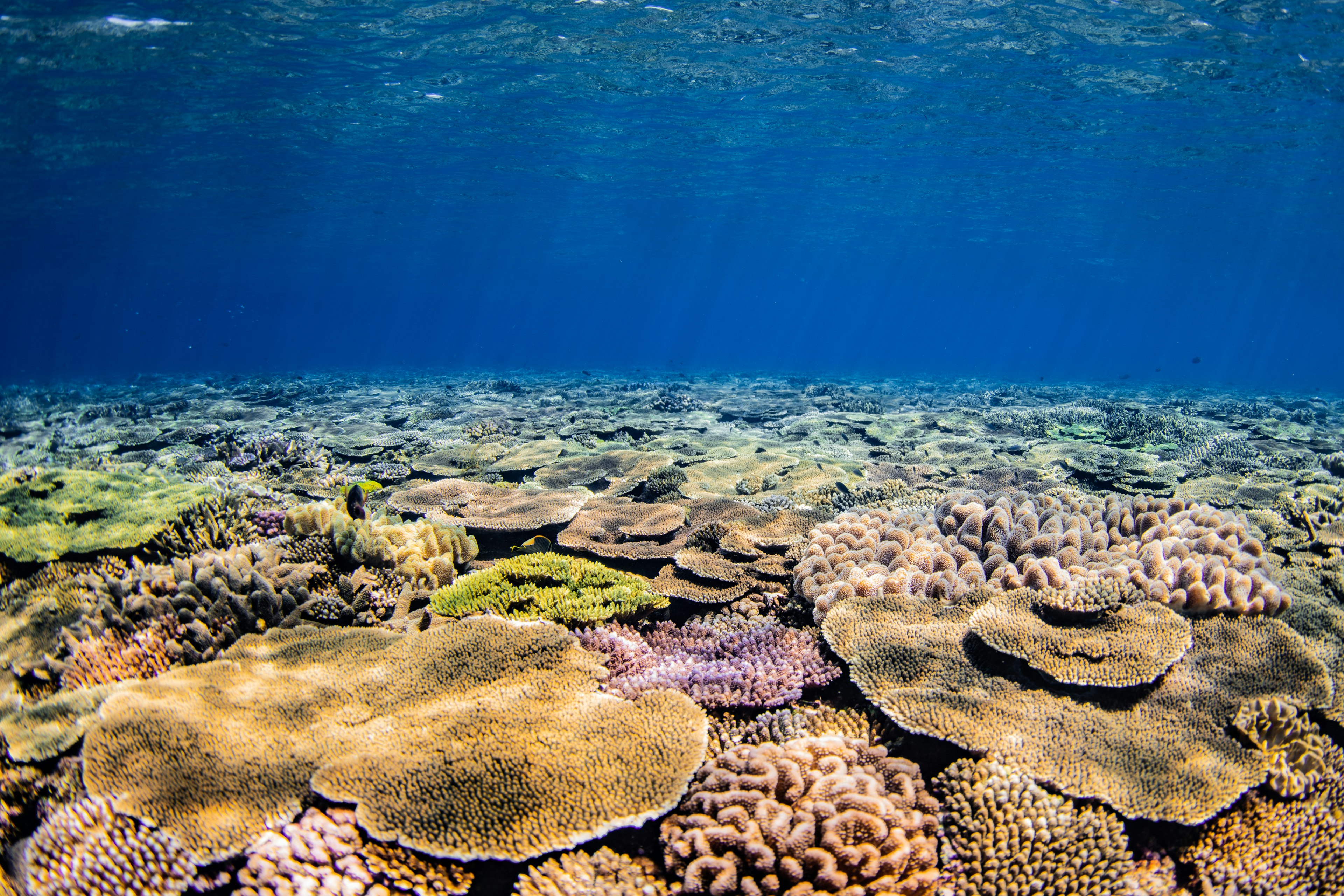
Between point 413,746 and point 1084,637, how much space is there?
3.86m

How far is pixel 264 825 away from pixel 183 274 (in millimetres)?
112052

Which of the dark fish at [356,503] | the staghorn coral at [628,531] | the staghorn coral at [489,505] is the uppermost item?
the dark fish at [356,503]

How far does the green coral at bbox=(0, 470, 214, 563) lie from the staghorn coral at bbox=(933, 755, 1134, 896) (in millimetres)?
6718

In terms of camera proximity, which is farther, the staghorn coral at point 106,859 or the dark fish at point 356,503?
the dark fish at point 356,503

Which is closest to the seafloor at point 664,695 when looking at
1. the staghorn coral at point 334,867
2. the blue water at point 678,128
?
the staghorn coral at point 334,867

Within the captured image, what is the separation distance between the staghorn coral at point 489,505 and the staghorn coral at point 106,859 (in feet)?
12.9

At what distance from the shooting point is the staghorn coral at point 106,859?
251cm

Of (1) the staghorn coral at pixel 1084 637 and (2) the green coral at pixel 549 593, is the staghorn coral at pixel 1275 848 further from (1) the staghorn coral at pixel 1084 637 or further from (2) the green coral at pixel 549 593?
(2) the green coral at pixel 549 593

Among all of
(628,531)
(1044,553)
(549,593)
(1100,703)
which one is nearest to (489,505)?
(628,531)

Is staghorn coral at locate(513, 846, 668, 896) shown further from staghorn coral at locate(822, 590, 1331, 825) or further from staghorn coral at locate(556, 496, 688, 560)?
staghorn coral at locate(556, 496, 688, 560)

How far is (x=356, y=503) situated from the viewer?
5746 millimetres

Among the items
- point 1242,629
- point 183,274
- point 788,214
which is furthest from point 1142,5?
point 183,274

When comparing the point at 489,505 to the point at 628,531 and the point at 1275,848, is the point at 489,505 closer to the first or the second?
the point at 628,531

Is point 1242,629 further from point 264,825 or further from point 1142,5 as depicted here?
point 1142,5
